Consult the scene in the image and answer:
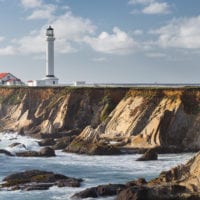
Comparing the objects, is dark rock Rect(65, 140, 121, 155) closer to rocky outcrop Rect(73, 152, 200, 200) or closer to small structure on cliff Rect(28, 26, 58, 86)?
rocky outcrop Rect(73, 152, 200, 200)

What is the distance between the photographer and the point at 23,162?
4441 centimetres

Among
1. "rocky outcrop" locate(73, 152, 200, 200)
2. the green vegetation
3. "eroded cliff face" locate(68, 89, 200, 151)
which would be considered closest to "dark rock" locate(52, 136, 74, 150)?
"eroded cliff face" locate(68, 89, 200, 151)

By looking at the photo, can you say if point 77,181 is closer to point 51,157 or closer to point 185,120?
point 51,157

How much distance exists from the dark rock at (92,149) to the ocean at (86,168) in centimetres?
82

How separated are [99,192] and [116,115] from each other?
85.7 ft

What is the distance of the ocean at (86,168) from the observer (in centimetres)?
3153

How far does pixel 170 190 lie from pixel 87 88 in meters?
39.3

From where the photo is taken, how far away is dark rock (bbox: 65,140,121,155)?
46.9 meters

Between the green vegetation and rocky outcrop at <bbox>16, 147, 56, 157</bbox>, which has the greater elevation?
the green vegetation

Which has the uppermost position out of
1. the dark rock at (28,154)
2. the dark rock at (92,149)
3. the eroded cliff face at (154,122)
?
the eroded cliff face at (154,122)

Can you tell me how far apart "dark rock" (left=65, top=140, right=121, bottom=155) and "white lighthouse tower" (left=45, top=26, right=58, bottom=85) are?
117 feet

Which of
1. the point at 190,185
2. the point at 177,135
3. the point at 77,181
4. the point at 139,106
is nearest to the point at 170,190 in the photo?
the point at 190,185

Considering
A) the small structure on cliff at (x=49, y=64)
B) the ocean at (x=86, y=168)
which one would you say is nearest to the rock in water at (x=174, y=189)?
the ocean at (x=86, y=168)

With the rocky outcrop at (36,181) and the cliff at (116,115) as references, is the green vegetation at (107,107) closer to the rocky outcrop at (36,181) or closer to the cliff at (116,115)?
the cliff at (116,115)
